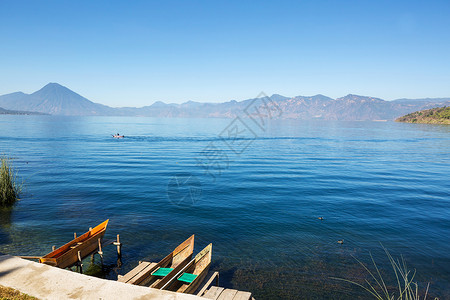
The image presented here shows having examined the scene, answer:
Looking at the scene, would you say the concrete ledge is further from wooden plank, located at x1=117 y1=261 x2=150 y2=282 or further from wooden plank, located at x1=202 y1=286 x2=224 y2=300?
wooden plank, located at x1=202 y1=286 x2=224 y2=300

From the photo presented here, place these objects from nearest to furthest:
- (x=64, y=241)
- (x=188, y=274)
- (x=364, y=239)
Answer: (x=188, y=274) → (x=64, y=241) → (x=364, y=239)

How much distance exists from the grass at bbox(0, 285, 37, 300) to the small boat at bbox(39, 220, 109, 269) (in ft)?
9.52

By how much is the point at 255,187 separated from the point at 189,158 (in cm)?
2655

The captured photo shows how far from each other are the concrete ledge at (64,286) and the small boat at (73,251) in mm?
1101

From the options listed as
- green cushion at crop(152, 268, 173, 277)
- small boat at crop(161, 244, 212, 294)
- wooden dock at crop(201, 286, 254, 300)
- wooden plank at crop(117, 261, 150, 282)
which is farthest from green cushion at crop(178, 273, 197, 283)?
wooden plank at crop(117, 261, 150, 282)

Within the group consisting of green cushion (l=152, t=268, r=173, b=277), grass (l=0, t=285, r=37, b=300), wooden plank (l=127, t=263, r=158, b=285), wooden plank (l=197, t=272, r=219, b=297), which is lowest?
wooden plank (l=197, t=272, r=219, b=297)

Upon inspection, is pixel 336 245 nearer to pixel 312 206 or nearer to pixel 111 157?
pixel 312 206

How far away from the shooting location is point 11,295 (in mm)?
11117

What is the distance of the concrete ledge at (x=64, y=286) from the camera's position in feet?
37.7

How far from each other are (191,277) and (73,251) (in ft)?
24.4

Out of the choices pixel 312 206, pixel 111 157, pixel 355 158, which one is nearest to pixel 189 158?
pixel 111 157

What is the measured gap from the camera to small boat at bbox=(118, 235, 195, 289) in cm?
1348

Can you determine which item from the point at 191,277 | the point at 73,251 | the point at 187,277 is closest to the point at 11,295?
the point at 73,251

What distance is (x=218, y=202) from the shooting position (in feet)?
102
